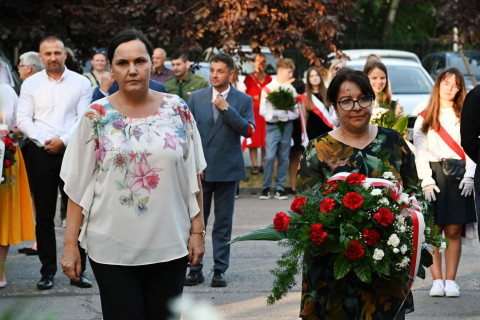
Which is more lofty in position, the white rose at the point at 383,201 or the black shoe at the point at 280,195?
the white rose at the point at 383,201

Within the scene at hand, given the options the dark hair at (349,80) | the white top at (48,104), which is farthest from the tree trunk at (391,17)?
the dark hair at (349,80)

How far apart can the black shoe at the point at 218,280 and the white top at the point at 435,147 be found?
1982mm

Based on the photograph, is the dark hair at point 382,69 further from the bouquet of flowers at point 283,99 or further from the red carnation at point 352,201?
the bouquet of flowers at point 283,99

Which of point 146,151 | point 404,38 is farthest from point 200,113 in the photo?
point 404,38

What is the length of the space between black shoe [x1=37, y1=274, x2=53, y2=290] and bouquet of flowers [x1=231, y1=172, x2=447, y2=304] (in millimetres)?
4176

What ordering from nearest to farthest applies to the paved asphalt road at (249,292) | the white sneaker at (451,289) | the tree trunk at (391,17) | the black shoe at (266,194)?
the paved asphalt road at (249,292)
the white sneaker at (451,289)
the black shoe at (266,194)
the tree trunk at (391,17)

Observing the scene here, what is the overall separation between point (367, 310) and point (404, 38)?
35678mm

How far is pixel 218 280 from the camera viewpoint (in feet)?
26.9

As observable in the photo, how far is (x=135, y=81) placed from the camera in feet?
13.5

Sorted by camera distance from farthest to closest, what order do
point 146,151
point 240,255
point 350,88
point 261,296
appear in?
point 240,255
point 261,296
point 350,88
point 146,151

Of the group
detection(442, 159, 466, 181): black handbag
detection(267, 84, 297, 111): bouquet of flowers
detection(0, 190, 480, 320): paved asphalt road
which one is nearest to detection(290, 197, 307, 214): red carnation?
detection(0, 190, 480, 320): paved asphalt road

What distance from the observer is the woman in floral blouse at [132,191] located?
4035 mm

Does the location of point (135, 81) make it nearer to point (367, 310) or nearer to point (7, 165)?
point (367, 310)

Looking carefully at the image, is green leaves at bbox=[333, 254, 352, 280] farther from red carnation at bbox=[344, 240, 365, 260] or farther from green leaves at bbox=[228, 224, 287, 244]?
green leaves at bbox=[228, 224, 287, 244]
